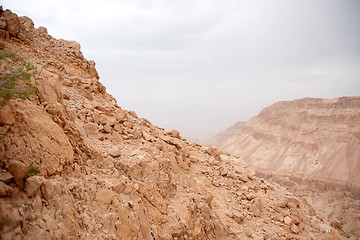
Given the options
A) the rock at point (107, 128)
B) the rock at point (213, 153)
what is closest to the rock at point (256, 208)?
the rock at point (213, 153)

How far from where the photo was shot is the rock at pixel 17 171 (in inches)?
176

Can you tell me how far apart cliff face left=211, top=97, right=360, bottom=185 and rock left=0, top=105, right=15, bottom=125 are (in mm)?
38556

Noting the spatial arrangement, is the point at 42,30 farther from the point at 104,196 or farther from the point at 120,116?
the point at 104,196

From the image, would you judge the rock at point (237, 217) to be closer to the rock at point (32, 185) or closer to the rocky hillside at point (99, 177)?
the rocky hillside at point (99, 177)

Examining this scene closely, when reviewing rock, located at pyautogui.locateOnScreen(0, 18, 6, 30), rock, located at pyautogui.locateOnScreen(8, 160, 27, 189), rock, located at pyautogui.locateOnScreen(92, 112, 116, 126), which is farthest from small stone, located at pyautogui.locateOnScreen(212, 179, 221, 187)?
rock, located at pyautogui.locateOnScreen(0, 18, 6, 30)

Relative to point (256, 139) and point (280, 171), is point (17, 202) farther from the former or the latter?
point (256, 139)

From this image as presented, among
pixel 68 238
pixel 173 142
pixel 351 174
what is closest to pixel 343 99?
pixel 351 174

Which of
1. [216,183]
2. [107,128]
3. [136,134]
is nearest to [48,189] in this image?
[107,128]

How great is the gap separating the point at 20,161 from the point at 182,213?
13.0ft

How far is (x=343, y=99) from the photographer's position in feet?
147

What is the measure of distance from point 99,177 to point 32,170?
1.65m

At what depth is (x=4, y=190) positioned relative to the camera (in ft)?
13.6

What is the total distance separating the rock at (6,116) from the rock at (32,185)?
110cm

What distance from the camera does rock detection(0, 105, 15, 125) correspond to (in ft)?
15.8
